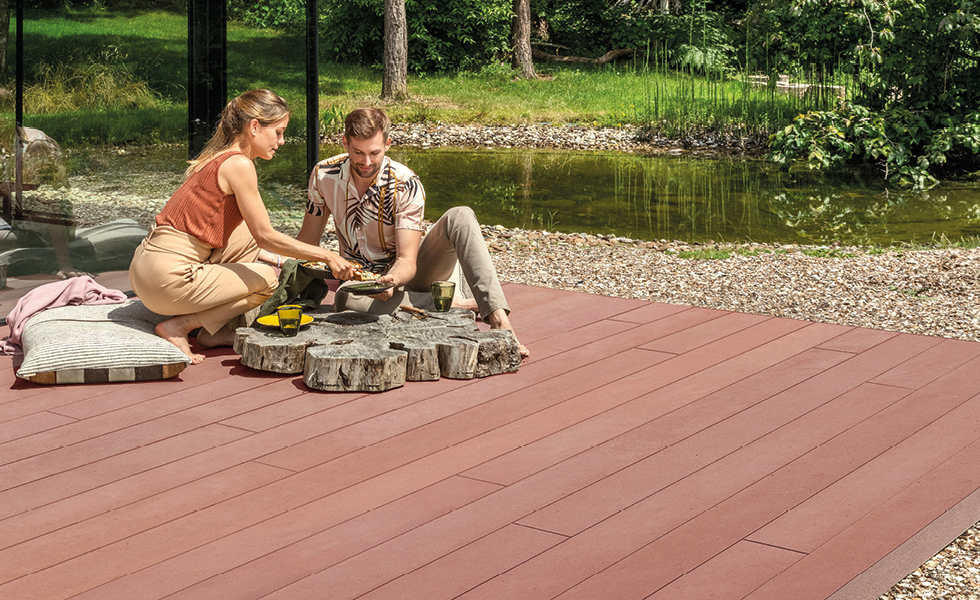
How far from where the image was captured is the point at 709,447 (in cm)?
317

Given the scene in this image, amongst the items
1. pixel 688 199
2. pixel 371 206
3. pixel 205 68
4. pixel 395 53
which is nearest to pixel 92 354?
pixel 371 206

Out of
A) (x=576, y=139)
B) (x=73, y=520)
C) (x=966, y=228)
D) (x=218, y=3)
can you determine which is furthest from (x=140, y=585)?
(x=576, y=139)

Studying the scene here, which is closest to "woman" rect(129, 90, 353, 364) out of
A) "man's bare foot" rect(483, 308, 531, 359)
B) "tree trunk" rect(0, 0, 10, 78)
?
"man's bare foot" rect(483, 308, 531, 359)

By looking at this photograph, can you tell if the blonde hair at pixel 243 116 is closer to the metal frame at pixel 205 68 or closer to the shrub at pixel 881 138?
the metal frame at pixel 205 68

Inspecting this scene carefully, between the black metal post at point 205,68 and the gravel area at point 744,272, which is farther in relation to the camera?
the black metal post at point 205,68

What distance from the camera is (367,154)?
3.88 meters

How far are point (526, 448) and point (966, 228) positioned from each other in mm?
7237

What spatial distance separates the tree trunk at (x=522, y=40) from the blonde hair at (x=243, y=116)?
16.7 metres

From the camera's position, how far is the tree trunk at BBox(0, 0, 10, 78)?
4672mm

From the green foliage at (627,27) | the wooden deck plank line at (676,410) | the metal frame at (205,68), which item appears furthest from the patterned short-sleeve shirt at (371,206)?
the green foliage at (627,27)

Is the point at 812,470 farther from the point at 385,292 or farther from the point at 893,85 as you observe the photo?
the point at 893,85

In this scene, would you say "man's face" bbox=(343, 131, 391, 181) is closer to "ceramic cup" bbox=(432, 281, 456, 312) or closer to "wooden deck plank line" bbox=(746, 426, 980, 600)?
"ceramic cup" bbox=(432, 281, 456, 312)

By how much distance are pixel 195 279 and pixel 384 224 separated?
29.7 inches

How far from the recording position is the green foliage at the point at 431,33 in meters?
21.0
